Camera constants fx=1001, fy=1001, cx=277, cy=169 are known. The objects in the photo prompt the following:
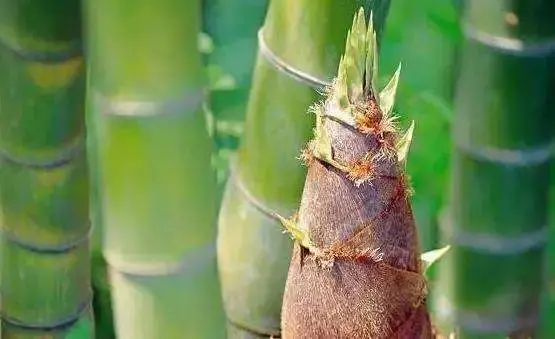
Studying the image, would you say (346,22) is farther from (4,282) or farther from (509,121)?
(4,282)

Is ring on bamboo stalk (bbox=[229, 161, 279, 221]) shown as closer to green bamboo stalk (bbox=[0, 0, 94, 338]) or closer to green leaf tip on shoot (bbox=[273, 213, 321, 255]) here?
green bamboo stalk (bbox=[0, 0, 94, 338])

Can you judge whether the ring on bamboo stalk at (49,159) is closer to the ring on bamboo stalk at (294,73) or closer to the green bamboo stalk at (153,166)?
the green bamboo stalk at (153,166)

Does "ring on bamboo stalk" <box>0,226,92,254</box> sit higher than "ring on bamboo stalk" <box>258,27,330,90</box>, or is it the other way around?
"ring on bamboo stalk" <box>258,27,330,90</box>

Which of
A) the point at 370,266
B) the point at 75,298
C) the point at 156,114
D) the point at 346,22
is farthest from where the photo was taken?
the point at 75,298

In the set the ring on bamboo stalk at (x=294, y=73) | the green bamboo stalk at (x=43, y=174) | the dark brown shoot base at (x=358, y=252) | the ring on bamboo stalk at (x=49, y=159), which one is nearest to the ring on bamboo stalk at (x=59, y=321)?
the green bamboo stalk at (x=43, y=174)

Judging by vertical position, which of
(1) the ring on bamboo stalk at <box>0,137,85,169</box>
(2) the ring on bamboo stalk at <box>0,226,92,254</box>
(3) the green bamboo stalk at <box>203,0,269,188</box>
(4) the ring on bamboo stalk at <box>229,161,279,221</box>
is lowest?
(2) the ring on bamboo stalk at <box>0,226,92,254</box>

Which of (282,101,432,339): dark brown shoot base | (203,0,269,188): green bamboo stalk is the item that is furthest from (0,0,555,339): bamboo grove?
(282,101,432,339): dark brown shoot base

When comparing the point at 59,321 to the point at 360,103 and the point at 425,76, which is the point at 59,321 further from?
the point at 360,103

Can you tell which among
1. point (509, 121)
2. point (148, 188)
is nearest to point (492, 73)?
point (509, 121)
